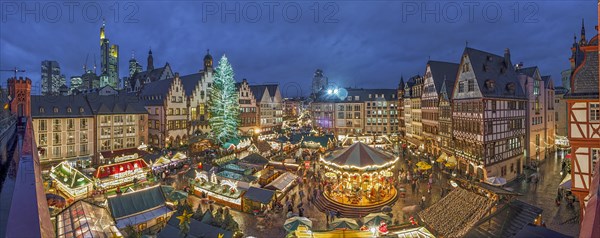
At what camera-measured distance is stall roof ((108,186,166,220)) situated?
54.2 ft

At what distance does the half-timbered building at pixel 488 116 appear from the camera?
86.8 ft

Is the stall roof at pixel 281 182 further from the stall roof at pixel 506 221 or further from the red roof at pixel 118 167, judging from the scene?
the stall roof at pixel 506 221

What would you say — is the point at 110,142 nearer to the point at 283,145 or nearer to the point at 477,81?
the point at 283,145

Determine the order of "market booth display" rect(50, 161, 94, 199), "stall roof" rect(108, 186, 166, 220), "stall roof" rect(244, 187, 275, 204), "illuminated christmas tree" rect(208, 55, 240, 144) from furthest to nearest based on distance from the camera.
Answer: "illuminated christmas tree" rect(208, 55, 240, 144) < "market booth display" rect(50, 161, 94, 199) < "stall roof" rect(244, 187, 275, 204) < "stall roof" rect(108, 186, 166, 220)

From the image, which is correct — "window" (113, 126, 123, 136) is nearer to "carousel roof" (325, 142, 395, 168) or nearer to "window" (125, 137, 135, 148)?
"window" (125, 137, 135, 148)

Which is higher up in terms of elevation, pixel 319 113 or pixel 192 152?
pixel 319 113

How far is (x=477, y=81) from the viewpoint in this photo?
26781 millimetres

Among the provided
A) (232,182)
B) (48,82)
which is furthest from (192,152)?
(48,82)

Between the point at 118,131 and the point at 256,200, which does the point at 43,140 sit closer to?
the point at 118,131

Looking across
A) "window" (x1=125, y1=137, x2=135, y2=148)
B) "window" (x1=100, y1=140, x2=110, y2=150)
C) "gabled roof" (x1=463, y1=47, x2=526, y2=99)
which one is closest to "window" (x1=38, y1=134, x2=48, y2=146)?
"window" (x1=100, y1=140, x2=110, y2=150)

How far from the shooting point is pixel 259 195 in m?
20.6

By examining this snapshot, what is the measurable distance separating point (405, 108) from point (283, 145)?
21.8 metres

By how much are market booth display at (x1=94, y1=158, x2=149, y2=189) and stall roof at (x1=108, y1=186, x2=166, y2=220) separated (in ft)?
25.5

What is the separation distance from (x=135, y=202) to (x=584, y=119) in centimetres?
2336
